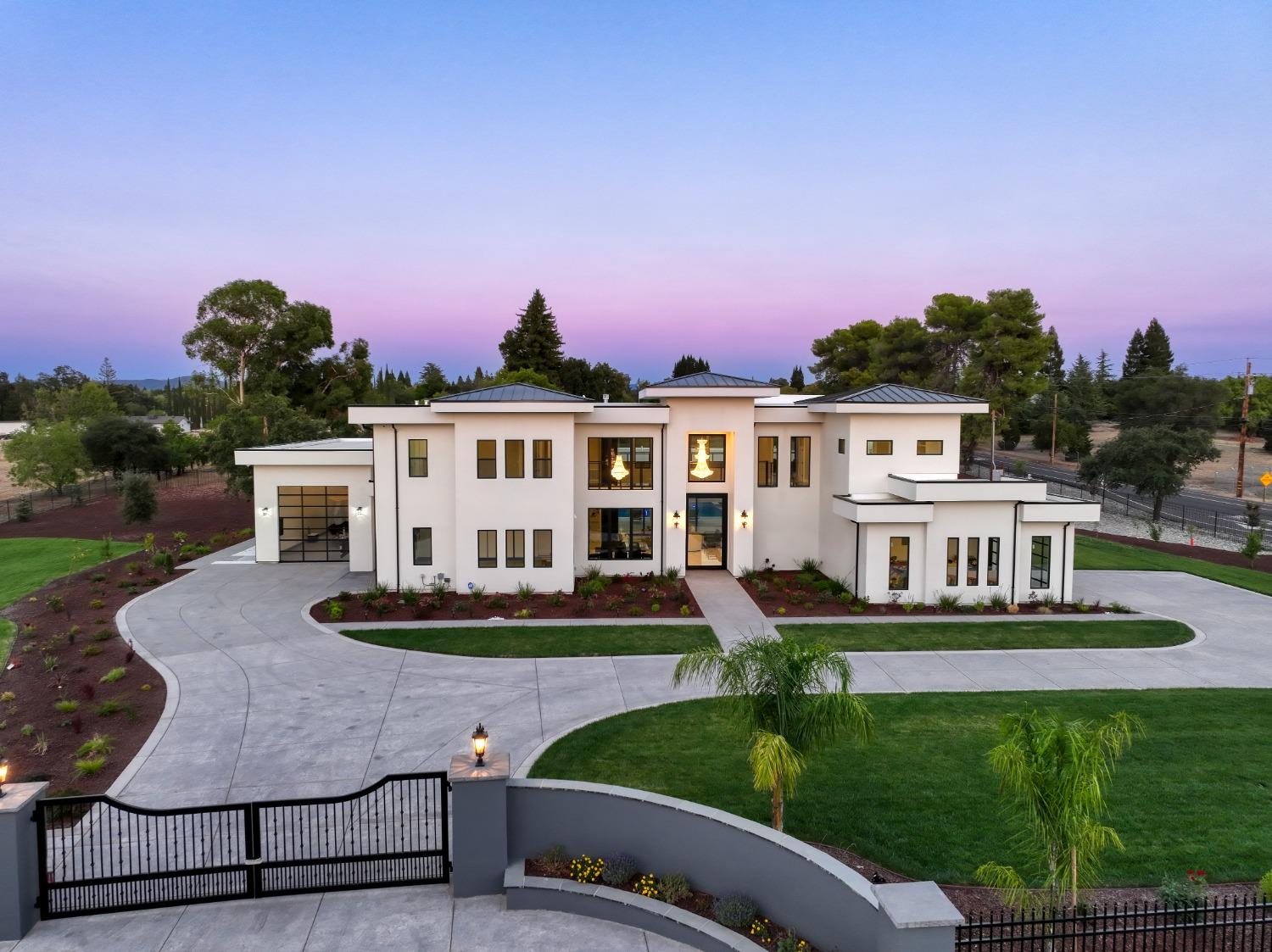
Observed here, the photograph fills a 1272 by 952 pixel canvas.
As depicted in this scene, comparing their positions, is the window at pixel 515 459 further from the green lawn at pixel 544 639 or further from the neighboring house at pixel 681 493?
the green lawn at pixel 544 639

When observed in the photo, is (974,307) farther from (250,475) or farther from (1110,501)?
(250,475)

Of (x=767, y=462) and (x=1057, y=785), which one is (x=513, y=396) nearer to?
(x=767, y=462)

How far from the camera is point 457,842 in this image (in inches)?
309

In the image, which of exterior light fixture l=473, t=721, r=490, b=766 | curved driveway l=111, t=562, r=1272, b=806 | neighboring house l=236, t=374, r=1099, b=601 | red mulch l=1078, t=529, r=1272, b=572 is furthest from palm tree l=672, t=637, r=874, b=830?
red mulch l=1078, t=529, r=1272, b=572

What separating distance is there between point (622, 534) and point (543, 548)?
10.4 feet

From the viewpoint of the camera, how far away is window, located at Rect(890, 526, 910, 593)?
70.3 feet

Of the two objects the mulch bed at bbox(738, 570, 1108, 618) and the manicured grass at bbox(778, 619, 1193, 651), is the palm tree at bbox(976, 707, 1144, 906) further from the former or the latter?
the mulch bed at bbox(738, 570, 1108, 618)

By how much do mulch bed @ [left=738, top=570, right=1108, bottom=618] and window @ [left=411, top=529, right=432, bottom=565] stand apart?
9927mm

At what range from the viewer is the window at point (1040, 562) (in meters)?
21.6

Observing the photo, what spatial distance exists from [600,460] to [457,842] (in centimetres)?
1684

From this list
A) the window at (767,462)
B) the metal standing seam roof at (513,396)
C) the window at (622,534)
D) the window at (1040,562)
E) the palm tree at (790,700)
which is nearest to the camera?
the palm tree at (790,700)

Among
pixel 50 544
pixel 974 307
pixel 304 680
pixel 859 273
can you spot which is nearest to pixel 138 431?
pixel 50 544

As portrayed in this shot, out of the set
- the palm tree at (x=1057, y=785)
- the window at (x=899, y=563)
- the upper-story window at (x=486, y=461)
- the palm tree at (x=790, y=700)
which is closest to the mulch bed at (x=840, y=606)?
the window at (x=899, y=563)

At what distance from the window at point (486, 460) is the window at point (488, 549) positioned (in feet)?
5.76
